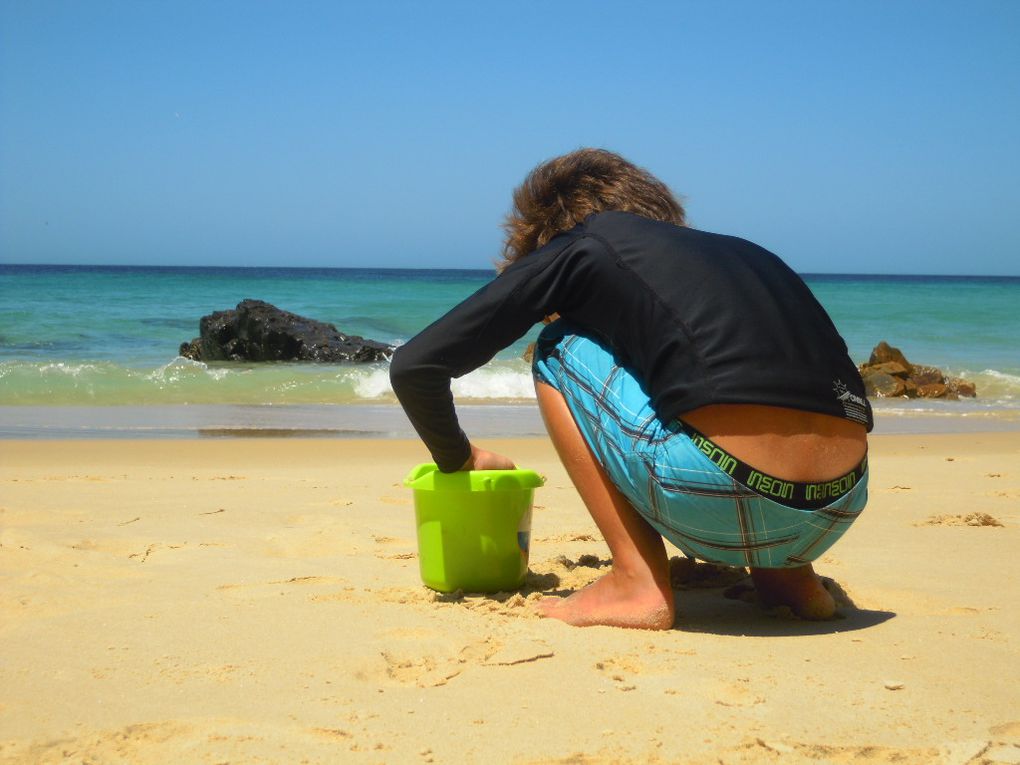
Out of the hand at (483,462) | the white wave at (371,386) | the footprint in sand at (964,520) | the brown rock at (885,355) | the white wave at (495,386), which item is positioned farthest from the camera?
the brown rock at (885,355)

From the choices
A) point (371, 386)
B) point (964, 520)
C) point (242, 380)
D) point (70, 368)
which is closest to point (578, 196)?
point (964, 520)

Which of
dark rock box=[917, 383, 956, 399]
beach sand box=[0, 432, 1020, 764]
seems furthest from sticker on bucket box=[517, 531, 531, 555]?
dark rock box=[917, 383, 956, 399]

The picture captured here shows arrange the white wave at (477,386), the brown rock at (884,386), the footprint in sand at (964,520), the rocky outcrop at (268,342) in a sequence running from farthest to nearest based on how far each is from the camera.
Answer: the rocky outcrop at (268,342)
the brown rock at (884,386)
the white wave at (477,386)
the footprint in sand at (964,520)

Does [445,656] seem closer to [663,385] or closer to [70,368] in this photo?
[663,385]

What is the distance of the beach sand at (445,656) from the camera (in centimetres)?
177

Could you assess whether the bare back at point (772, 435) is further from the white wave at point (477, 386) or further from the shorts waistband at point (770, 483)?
the white wave at point (477, 386)

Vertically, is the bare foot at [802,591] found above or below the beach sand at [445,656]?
above

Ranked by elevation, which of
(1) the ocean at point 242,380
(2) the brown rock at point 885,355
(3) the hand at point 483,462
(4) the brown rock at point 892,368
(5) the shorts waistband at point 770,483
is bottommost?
(1) the ocean at point 242,380

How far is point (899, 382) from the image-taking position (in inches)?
424

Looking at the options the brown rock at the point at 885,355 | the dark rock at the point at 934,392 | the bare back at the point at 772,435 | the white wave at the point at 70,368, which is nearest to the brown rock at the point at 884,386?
the dark rock at the point at 934,392

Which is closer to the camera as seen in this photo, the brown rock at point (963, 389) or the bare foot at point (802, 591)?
the bare foot at point (802, 591)

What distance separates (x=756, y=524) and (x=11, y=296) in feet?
98.4

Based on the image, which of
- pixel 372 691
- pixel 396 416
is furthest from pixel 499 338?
pixel 396 416

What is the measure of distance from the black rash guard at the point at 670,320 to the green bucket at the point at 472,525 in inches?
14.5
